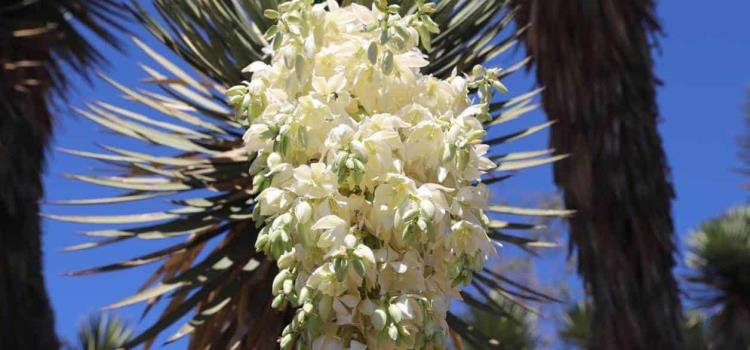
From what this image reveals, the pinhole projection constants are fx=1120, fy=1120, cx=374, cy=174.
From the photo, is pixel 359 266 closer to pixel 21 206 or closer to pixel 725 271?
pixel 21 206

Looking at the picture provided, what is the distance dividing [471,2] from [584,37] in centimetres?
284

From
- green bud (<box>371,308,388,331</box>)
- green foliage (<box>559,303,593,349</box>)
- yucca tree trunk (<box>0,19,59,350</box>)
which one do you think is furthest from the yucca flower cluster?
green foliage (<box>559,303,593,349</box>)

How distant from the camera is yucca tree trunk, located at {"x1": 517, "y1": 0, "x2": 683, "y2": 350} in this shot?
6.07 metres

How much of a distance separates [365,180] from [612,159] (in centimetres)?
447

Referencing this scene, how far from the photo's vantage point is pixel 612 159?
6.37 m

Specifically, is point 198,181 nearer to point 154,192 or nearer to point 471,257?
point 154,192

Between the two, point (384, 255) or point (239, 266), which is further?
point (239, 266)

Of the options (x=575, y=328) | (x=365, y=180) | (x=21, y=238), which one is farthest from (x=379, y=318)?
(x=575, y=328)

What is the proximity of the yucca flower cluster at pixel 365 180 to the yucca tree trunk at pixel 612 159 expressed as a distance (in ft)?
13.0

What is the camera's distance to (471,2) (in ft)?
12.8

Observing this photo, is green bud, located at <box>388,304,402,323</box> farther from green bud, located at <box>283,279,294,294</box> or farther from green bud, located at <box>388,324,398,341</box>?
green bud, located at <box>283,279,294,294</box>

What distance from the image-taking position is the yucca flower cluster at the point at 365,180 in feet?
6.64

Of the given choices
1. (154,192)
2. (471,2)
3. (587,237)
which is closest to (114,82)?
(154,192)

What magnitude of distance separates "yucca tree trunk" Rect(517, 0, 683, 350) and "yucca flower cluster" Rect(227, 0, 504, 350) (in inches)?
157
